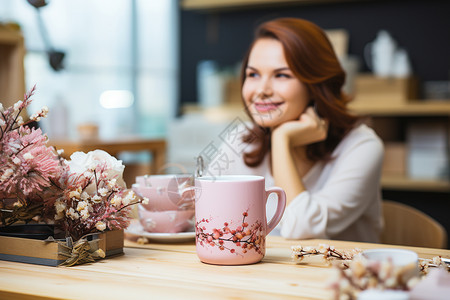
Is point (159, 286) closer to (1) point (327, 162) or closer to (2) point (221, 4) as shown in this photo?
(1) point (327, 162)

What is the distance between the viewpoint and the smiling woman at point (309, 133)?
1.46 metres

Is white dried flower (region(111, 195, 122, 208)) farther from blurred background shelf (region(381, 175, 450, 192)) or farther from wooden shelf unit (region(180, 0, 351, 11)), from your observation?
wooden shelf unit (region(180, 0, 351, 11))

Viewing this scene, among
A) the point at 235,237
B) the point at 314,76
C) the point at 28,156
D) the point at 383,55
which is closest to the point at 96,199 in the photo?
the point at 28,156

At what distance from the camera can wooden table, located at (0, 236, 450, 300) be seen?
0.68 meters

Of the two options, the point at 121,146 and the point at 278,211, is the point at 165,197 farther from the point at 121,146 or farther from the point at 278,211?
the point at 121,146

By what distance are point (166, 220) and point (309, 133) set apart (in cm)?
65

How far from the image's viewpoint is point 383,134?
3371 mm

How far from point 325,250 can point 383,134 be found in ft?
8.84

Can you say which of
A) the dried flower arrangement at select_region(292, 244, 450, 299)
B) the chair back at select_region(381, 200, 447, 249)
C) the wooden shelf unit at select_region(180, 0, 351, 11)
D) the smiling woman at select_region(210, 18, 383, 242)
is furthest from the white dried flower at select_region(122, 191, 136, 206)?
the wooden shelf unit at select_region(180, 0, 351, 11)

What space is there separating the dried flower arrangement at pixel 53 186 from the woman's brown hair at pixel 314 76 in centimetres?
71

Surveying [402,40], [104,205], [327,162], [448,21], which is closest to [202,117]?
[402,40]

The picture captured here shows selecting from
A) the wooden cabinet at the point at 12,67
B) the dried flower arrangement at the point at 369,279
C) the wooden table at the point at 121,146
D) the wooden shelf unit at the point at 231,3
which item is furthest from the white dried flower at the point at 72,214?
the wooden shelf unit at the point at 231,3

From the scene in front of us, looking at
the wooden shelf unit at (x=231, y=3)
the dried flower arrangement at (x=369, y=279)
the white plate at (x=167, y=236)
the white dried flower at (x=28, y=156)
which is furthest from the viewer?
the wooden shelf unit at (x=231, y=3)

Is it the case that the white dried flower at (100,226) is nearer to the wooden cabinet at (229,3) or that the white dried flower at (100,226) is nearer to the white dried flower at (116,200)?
the white dried flower at (116,200)
